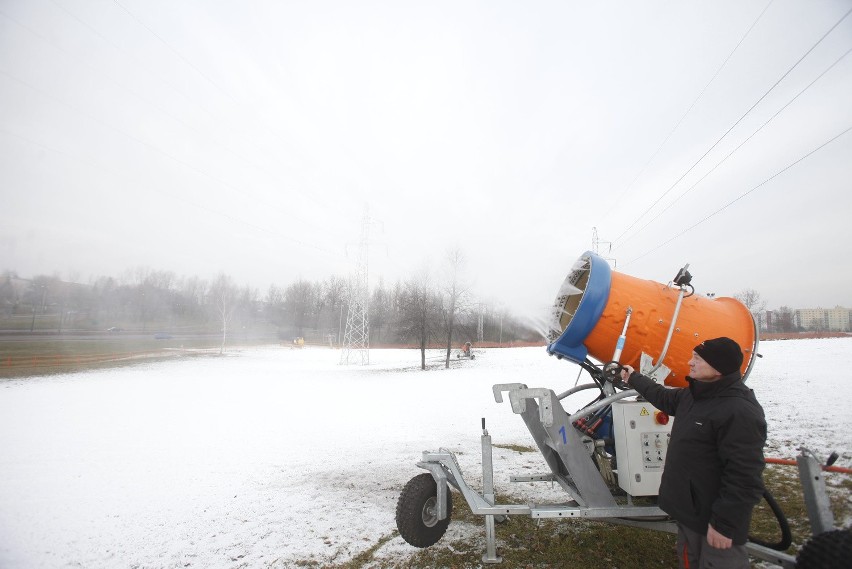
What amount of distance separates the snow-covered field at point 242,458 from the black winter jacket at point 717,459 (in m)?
2.91

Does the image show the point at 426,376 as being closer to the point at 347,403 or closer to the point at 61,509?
the point at 347,403

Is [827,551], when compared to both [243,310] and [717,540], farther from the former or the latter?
[243,310]

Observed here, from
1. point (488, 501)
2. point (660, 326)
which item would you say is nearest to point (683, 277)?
point (660, 326)

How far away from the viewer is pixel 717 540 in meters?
2.62

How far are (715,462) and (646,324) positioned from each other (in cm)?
176

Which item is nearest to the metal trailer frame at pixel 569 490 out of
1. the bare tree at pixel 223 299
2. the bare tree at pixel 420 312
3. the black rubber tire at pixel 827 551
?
the black rubber tire at pixel 827 551

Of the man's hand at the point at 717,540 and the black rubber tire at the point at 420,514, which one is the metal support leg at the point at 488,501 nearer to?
the black rubber tire at the point at 420,514

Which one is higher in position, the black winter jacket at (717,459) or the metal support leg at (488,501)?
the black winter jacket at (717,459)

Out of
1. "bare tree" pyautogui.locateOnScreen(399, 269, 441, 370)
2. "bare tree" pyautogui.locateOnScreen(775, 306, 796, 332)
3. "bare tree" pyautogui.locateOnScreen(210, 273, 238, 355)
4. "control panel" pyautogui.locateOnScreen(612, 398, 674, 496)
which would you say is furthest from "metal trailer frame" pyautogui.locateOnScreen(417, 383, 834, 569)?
"bare tree" pyautogui.locateOnScreen(775, 306, 796, 332)

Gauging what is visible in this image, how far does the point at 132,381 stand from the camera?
2461 centimetres

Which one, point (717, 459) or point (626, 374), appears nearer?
point (717, 459)

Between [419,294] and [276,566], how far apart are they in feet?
101

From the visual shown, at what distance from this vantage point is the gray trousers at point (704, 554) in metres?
2.71

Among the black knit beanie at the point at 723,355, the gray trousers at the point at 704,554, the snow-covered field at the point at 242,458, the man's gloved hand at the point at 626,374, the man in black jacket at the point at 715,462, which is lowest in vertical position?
the snow-covered field at the point at 242,458
